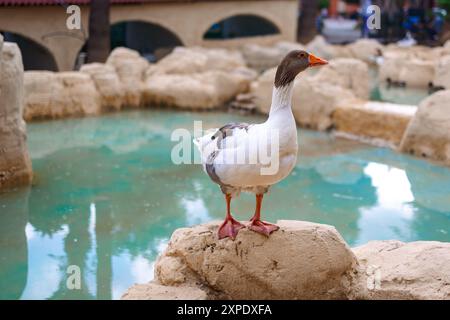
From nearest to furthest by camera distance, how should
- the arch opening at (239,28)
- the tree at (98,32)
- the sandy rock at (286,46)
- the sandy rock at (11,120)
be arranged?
the sandy rock at (11,120) → the tree at (98,32) → the sandy rock at (286,46) → the arch opening at (239,28)

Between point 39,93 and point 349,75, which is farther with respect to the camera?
point 349,75

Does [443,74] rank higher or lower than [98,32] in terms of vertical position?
lower

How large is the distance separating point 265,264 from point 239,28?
752 inches

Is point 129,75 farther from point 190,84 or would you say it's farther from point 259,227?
point 259,227

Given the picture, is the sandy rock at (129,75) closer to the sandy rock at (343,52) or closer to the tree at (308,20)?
the sandy rock at (343,52)

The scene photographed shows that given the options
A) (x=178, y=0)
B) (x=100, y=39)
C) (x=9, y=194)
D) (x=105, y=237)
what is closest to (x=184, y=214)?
(x=105, y=237)

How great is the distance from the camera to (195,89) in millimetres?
12266

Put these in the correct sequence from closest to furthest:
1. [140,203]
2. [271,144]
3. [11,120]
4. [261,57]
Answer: [271,144]
[11,120]
[140,203]
[261,57]

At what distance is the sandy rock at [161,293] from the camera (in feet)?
11.7

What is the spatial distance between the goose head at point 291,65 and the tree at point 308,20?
16411 millimetres

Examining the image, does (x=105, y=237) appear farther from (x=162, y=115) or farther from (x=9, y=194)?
(x=162, y=115)

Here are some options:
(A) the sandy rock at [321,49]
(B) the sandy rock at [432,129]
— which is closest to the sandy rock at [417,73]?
(A) the sandy rock at [321,49]

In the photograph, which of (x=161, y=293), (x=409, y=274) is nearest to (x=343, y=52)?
(x=409, y=274)
